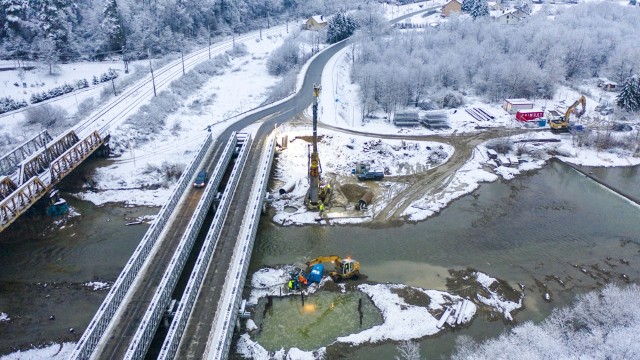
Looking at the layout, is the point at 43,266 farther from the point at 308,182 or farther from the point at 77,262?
the point at 308,182

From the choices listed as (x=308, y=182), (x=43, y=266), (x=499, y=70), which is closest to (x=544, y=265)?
(x=308, y=182)

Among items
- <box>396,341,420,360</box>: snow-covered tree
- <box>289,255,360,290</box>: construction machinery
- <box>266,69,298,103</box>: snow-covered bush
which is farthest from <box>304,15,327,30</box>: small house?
<box>396,341,420,360</box>: snow-covered tree

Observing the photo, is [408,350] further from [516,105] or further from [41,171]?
[516,105]

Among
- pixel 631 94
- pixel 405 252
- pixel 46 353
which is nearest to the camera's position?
pixel 46 353

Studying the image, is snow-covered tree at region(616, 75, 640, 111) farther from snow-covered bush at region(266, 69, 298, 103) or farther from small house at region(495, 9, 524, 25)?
snow-covered bush at region(266, 69, 298, 103)

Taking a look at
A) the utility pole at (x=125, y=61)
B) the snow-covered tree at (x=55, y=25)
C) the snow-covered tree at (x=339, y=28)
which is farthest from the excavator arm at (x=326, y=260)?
the snow-covered tree at (x=339, y=28)

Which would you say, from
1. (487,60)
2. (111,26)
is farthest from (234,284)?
(111,26)
